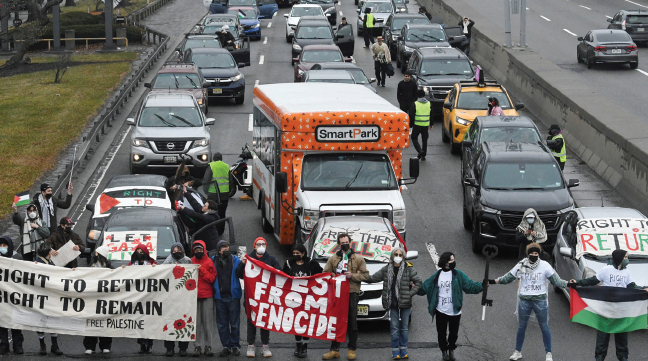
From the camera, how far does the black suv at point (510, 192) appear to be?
18156mm

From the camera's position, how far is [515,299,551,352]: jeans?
13156mm

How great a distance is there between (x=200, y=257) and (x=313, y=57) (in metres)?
21.8

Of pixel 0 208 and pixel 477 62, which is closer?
pixel 0 208

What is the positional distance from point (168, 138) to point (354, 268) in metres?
11.5

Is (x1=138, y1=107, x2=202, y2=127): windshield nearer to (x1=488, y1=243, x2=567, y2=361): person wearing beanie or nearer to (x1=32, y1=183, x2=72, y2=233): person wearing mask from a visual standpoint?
(x1=32, y1=183, x2=72, y2=233): person wearing mask

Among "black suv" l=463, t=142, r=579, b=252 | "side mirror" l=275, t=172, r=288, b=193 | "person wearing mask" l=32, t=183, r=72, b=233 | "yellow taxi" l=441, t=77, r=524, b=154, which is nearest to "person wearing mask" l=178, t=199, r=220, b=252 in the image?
"side mirror" l=275, t=172, r=288, b=193

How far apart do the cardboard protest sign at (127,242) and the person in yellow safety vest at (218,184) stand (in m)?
3.96

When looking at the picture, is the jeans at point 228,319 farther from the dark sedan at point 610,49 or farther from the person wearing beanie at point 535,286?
the dark sedan at point 610,49

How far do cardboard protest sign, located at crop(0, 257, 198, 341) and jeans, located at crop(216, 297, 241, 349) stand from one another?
17.7 inches

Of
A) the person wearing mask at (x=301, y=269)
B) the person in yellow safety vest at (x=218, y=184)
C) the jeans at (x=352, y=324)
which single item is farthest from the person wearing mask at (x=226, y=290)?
the person in yellow safety vest at (x=218, y=184)

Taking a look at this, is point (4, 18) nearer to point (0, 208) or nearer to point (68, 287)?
point (0, 208)

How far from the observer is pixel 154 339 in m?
13.9

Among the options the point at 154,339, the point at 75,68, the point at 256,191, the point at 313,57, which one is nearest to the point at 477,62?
the point at 313,57

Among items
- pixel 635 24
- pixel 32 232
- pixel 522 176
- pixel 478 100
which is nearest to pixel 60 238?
pixel 32 232
